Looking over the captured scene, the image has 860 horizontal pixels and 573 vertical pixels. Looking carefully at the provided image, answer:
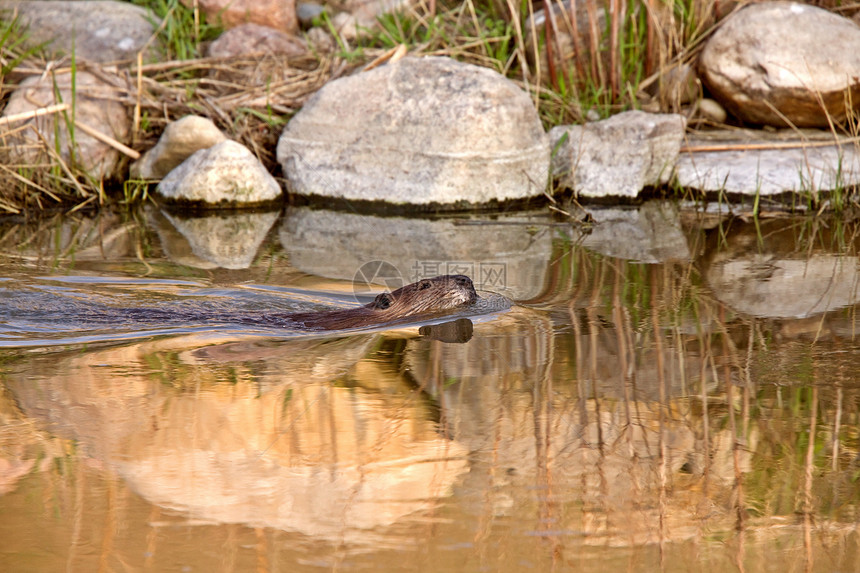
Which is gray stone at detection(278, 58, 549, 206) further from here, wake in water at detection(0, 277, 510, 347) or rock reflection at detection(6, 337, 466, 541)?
rock reflection at detection(6, 337, 466, 541)

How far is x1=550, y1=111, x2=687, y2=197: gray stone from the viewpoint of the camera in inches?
273

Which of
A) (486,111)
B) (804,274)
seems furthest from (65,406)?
(486,111)

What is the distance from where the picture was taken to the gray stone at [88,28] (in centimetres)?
820

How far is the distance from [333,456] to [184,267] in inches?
110

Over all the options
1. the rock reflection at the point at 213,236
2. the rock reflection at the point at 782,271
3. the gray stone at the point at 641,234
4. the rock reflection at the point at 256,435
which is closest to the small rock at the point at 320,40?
the rock reflection at the point at 213,236

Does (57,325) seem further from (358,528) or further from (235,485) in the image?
(358,528)

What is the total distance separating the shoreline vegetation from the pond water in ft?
7.16

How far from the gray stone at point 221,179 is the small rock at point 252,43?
5.21 ft

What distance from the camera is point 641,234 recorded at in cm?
578

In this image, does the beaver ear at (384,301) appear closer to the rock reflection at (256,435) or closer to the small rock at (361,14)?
the rock reflection at (256,435)

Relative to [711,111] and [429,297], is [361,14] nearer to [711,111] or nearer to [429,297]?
[711,111]

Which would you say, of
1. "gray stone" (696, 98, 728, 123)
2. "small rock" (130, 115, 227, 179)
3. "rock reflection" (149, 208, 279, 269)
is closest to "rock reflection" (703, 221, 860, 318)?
"gray stone" (696, 98, 728, 123)

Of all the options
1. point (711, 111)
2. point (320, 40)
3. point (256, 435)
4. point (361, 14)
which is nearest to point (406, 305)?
point (256, 435)

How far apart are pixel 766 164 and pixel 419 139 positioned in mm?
2507
